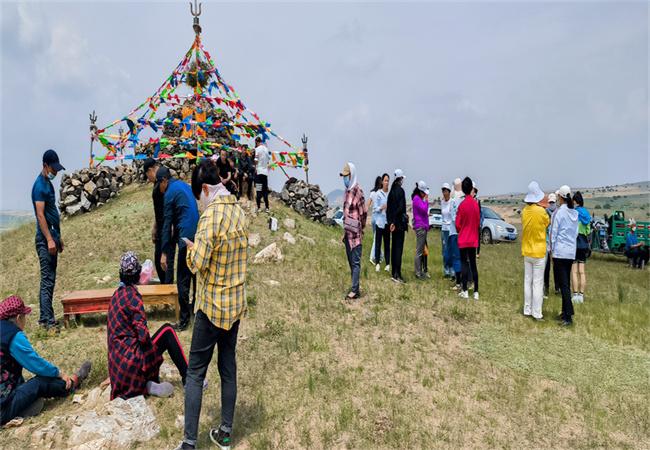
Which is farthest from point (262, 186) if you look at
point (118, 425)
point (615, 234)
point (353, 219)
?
point (615, 234)

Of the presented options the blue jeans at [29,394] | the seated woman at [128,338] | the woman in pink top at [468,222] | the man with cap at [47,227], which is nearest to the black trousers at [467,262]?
the woman in pink top at [468,222]

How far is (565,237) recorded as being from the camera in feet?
22.7

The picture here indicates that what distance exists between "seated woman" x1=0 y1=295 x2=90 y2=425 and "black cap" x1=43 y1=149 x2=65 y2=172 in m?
2.40

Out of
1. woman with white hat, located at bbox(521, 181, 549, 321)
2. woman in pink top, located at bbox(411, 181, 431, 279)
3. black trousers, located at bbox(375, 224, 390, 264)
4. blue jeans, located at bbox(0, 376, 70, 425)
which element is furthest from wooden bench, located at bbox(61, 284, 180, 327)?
woman with white hat, located at bbox(521, 181, 549, 321)

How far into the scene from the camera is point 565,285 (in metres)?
6.80

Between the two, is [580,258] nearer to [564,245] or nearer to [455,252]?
[564,245]

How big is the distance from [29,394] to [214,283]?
99.0 inches

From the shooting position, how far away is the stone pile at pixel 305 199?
652 inches

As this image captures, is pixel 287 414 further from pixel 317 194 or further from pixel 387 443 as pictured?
pixel 317 194

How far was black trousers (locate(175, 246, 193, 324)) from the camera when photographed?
5.71 meters

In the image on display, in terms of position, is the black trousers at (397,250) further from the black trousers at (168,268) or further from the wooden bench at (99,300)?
the wooden bench at (99,300)

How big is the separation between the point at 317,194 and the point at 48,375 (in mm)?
13255

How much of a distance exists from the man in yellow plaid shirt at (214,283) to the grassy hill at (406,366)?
71cm

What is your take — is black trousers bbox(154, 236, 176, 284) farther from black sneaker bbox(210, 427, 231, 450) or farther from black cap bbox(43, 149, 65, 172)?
black sneaker bbox(210, 427, 231, 450)
